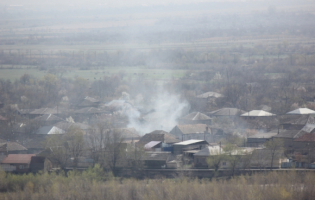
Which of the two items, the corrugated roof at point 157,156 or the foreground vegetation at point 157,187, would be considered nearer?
the foreground vegetation at point 157,187

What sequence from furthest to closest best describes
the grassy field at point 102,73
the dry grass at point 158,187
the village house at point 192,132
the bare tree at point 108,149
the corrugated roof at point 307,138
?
1. the grassy field at point 102,73
2. the village house at point 192,132
3. the corrugated roof at point 307,138
4. the bare tree at point 108,149
5. the dry grass at point 158,187

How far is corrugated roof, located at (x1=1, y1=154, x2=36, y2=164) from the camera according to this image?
2277 cm

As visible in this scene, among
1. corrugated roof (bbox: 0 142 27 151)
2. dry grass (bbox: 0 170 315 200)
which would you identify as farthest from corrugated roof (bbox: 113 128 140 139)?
dry grass (bbox: 0 170 315 200)

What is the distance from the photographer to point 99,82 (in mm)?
48250

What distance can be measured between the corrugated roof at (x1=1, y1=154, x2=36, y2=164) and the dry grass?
1871mm

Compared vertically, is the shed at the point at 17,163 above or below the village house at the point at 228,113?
below

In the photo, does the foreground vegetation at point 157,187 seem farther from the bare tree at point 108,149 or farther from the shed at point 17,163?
the shed at point 17,163

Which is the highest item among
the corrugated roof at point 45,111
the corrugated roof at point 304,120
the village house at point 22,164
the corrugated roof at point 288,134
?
the corrugated roof at point 45,111

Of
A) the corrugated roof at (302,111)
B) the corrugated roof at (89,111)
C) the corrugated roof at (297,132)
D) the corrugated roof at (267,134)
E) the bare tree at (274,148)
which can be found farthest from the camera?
the corrugated roof at (89,111)

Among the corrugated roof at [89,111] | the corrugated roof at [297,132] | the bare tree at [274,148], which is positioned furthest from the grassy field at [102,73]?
the bare tree at [274,148]

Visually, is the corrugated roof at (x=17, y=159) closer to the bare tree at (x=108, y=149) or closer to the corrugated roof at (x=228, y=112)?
the bare tree at (x=108, y=149)

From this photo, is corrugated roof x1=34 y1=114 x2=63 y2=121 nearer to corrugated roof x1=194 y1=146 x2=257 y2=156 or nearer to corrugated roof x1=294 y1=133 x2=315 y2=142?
corrugated roof x1=194 y1=146 x2=257 y2=156

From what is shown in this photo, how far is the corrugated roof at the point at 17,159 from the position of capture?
22766 mm

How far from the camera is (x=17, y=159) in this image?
23.0m
